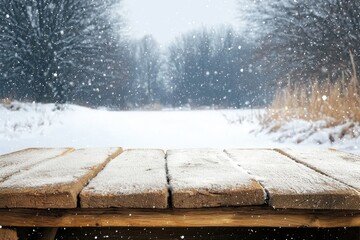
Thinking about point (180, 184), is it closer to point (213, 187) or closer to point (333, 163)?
point (213, 187)

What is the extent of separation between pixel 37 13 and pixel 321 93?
579 inches

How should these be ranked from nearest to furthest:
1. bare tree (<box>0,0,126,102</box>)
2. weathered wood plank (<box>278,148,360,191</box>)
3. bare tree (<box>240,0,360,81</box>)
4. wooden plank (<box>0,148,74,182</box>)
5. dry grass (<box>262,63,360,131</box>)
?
1. weathered wood plank (<box>278,148,360,191</box>)
2. wooden plank (<box>0,148,74,182</box>)
3. dry grass (<box>262,63,360,131</box>)
4. bare tree (<box>240,0,360,81</box>)
5. bare tree (<box>0,0,126,102</box>)

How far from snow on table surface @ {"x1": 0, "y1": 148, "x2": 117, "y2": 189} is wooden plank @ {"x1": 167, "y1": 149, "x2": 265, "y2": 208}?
264 mm

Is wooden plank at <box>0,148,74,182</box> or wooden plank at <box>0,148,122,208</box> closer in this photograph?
wooden plank at <box>0,148,122,208</box>

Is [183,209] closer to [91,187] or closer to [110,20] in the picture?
[91,187]

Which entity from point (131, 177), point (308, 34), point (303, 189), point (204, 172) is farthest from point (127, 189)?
point (308, 34)

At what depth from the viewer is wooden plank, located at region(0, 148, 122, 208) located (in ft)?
3.02

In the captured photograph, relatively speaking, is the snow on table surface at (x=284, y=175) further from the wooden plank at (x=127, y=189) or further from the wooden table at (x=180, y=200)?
the wooden plank at (x=127, y=189)

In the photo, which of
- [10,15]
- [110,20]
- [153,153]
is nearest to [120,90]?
[110,20]

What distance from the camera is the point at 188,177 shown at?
42.1 inches

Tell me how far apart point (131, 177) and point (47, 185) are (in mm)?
220

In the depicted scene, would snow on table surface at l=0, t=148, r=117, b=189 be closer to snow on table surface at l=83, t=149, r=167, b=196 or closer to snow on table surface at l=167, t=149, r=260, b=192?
snow on table surface at l=83, t=149, r=167, b=196

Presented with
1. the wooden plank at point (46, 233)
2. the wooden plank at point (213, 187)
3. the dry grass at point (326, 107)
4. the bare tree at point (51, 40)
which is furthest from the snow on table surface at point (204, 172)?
the bare tree at point (51, 40)

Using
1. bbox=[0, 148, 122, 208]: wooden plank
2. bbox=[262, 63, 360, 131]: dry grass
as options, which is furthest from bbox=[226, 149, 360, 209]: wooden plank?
bbox=[262, 63, 360, 131]: dry grass
